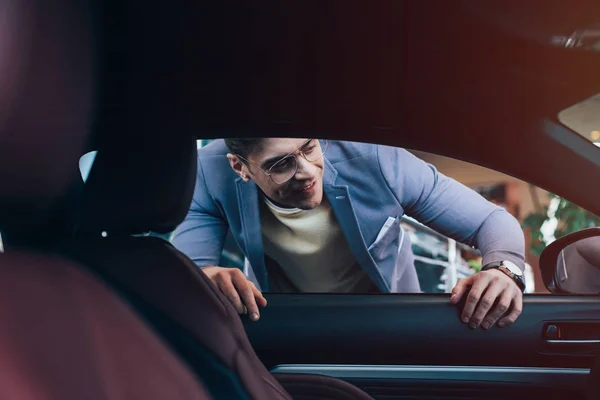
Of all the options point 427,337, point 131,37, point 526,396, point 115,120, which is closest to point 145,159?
point 115,120

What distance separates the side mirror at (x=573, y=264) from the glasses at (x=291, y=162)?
2.08ft

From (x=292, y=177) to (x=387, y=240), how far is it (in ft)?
1.26

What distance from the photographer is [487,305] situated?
147 centimetres

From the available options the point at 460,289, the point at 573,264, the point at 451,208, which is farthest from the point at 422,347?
the point at 451,208

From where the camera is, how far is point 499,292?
1.47 m

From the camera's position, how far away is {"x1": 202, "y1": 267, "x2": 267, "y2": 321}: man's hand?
5.09 ft

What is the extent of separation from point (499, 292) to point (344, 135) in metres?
0.49

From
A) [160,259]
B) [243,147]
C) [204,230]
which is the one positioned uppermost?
[160,259]

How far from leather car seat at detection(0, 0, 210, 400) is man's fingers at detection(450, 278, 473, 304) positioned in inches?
33.4

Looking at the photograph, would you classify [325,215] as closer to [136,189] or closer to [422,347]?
[422,347]

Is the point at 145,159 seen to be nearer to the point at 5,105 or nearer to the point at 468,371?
the point at 5,105

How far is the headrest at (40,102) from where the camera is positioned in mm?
644

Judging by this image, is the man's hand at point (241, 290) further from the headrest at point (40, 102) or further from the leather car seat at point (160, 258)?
the headrest at point (40, 102)

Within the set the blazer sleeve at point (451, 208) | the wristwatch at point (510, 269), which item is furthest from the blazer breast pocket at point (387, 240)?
the wristwatch at point (510, 269)
